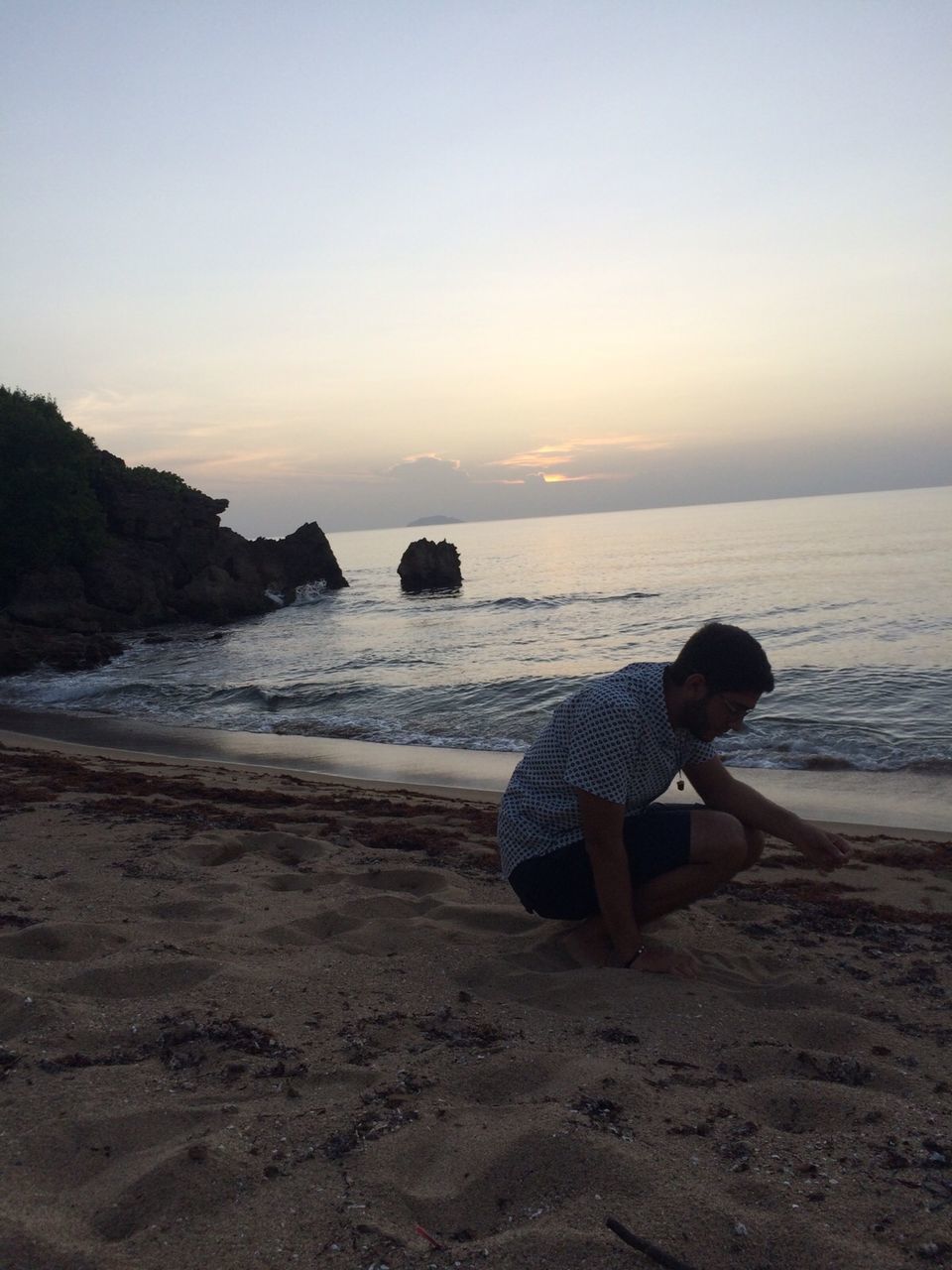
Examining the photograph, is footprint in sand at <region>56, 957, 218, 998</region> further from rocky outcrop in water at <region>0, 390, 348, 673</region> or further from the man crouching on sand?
rocky outcrop in water at <region>0, 390, 348, 673</region>

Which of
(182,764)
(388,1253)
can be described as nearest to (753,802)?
(388,1253)

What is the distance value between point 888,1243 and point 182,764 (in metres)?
9.92

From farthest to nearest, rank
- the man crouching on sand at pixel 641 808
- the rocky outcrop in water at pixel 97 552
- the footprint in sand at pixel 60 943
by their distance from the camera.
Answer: the rocky outcrop in water at pixel 97 552
the footprint in sand at pixel 60 943
the man crouching on sand at pixel 641 808

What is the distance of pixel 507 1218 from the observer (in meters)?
2.08

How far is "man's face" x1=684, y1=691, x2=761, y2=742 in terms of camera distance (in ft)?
10.8

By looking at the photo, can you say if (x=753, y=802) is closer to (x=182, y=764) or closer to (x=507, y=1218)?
(x=507, y=1218)

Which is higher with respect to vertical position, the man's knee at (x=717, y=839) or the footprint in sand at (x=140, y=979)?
the man's knee at (x=717, y=839)

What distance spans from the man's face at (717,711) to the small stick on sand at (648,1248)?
169 cm

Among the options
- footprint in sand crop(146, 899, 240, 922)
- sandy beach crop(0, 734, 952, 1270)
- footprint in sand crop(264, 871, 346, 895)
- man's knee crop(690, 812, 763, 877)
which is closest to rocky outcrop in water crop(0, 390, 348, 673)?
footprint in sand crop(264, 871, 346, 895)

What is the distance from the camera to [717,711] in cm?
332

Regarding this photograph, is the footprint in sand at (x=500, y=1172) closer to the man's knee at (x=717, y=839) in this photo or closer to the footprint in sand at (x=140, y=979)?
the footprint in sand at (x=140, y=979)

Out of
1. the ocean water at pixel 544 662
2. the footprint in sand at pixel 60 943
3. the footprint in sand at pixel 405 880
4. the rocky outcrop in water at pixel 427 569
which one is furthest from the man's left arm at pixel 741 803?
the rocky outcrop in water at pixel 427 569

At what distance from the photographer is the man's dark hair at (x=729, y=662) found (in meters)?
3.21

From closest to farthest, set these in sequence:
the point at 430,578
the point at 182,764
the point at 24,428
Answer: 1. the point at 182,764
2. the point at 24,428
3. the point at 430,578
